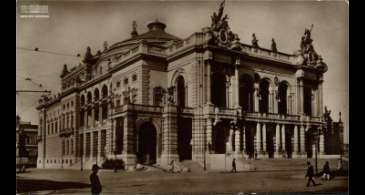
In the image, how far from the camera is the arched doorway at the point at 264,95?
1658cm

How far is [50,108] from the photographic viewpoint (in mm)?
14695

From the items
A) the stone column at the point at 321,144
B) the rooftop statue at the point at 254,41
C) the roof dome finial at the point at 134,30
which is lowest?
the stone column at the point at 321,144

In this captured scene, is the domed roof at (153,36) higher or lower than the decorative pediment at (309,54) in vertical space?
higher

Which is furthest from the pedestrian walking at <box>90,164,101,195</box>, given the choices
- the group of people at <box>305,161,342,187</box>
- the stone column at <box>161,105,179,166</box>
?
the group of people at <box>305,161,342,187</box>

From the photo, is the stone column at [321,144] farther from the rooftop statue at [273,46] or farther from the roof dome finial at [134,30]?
the roof dome finial at [134,30]

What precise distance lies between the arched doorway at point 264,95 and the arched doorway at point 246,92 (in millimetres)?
350

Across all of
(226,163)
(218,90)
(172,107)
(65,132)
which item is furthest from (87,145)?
(218,90)

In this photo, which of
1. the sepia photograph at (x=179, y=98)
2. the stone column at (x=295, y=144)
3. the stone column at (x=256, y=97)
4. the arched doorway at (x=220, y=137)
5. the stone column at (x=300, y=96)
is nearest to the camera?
the sepia photograph at (x=179, y=98)

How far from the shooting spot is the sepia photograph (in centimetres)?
1371

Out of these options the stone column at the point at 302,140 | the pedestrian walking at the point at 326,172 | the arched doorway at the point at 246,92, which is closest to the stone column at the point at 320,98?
the stone column at the point at 302,140

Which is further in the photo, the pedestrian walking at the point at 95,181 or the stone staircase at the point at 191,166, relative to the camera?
the stone staircase at the point at 191,166

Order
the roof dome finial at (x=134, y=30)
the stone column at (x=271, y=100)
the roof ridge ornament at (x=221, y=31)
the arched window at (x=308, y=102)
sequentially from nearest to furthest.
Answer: the roof dome finial at (x=134, y=30)
the roof ridge ornament at (x=221, y=31)
the arched window at (x=308, y=102)
the stone column at (x=271, y=100)

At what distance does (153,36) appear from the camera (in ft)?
49.2

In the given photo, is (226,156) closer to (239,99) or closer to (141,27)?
(239,99)
